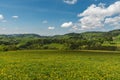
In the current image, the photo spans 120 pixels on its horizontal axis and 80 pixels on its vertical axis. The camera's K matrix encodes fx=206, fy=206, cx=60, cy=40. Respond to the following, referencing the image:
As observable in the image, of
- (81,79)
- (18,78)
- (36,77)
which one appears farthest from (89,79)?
(18,78)

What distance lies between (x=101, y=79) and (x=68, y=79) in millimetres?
3222

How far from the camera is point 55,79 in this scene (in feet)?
61.5

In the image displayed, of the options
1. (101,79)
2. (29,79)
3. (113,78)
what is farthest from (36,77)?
(113,78)

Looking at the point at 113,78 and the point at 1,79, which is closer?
the point at 1,79

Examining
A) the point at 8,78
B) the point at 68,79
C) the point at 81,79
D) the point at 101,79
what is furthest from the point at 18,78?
the point at 101,79

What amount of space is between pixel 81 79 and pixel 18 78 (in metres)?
5.84

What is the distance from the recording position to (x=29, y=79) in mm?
18422

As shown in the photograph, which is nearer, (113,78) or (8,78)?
(8,78)

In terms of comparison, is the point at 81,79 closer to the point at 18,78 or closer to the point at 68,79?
the point at 68,79

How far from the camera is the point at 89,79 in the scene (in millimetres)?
19469

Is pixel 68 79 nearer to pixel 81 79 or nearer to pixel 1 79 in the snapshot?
pixel 81 79

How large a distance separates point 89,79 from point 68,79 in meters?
2.06

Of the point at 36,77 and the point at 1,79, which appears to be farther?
the point at 36,77

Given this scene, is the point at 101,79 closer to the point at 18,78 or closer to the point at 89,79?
the point at 89,79
